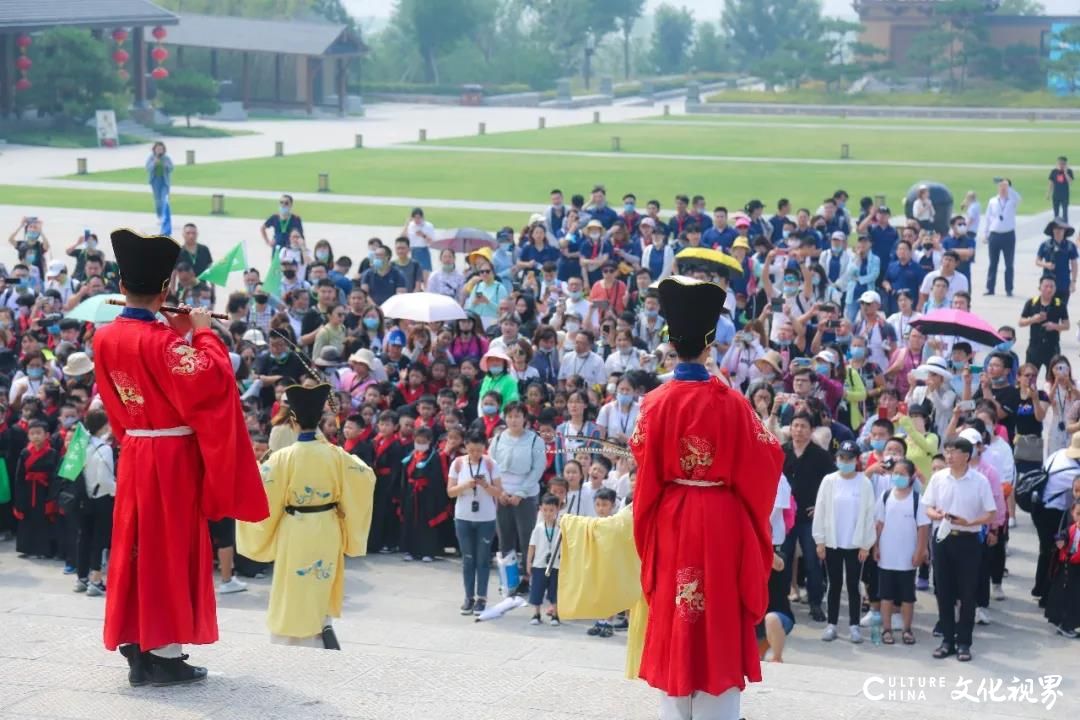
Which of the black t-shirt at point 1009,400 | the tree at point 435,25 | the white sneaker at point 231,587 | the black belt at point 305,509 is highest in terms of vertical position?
the tree at point 435,25

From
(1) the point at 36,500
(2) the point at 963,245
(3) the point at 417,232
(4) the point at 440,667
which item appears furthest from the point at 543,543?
(3) the point at 417,232

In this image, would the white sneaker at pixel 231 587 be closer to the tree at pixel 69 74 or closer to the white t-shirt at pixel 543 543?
the white t-shirt at pixel 543 543

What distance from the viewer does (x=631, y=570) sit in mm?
8172

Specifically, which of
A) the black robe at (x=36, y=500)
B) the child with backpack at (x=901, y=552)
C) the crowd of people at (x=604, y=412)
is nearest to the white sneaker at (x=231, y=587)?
the crowd of people at (x=604, y=412)

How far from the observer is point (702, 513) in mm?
6336

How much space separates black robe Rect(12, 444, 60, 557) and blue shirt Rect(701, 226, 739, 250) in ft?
34.0

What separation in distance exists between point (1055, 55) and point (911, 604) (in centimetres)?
8798

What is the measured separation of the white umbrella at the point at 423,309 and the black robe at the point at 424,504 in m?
2.88

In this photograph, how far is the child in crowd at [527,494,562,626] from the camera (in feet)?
36.7

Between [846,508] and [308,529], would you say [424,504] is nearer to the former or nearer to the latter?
[846,508]

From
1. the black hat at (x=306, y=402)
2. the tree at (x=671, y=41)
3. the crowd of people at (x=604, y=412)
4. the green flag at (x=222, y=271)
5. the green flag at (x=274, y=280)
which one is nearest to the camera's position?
the black hat at (x=306, y=402)

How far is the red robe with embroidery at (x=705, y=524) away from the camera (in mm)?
6309

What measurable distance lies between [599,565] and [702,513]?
75.9 inches

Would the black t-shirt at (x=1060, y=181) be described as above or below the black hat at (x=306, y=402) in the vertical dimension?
above
